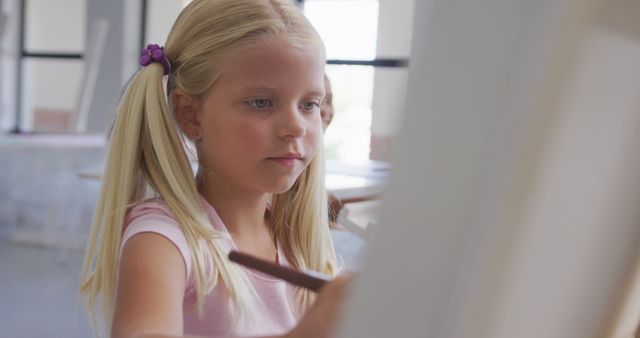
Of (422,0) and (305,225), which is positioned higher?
(422,0)

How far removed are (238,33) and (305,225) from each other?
0.27 meters

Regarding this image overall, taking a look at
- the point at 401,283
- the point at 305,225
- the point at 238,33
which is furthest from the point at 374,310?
the point at 305,225

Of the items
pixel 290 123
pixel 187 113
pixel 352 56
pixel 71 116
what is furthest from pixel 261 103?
pixel 71 116

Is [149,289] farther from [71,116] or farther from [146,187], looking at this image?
[71,116]

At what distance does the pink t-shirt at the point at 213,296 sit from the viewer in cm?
61

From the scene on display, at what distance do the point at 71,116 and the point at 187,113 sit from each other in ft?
11.6

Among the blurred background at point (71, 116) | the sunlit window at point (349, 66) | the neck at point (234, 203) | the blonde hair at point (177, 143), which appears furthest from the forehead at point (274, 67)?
the sunlit window at point (349, 66)

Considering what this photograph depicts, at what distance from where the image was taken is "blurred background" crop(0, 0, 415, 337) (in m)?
2.30

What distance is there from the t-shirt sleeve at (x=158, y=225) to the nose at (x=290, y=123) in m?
0.14

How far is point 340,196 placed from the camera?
50.4 inches

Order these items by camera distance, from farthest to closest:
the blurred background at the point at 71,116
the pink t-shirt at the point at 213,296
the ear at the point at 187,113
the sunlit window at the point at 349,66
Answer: the sunlit window at the point at 349,66 < the blurred background at the point at 71,116 < the ear at the point at 187,113 < the pink t-shirt at the point at 213,296

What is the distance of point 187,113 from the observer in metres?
0.76

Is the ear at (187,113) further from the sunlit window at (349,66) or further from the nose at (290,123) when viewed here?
the sunlit window at (349,66)

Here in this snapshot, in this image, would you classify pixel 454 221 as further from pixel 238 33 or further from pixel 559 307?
pixel 238 33
